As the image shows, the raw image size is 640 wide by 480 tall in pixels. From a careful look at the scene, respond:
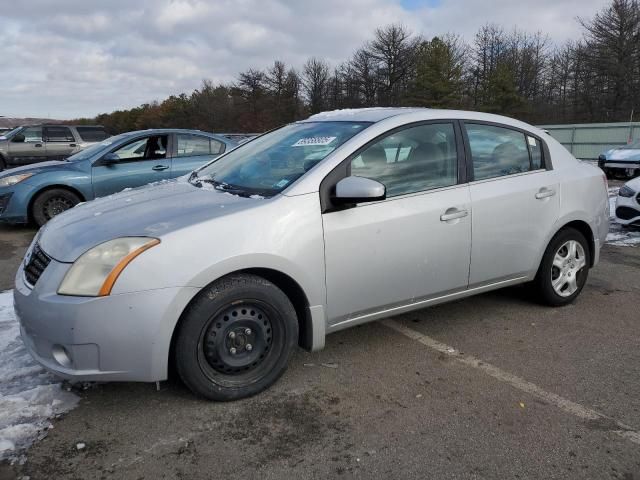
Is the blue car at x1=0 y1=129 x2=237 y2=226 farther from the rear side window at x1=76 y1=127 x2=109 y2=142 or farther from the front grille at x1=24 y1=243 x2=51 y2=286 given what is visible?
the rear side window at x1=76 y1=127 x2=109 y2=142

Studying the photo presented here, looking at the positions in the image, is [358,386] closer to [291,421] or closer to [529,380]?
[291,421]

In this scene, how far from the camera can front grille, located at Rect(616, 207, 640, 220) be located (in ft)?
24.2

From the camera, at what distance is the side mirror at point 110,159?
789cm

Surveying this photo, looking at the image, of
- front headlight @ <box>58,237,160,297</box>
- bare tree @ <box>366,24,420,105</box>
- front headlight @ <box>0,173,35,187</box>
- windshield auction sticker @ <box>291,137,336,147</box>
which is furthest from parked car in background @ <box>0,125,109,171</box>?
bare tree @ <box>366,24,420,105</box>

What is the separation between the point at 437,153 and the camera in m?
3.65

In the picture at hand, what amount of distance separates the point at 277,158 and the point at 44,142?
56.4ft

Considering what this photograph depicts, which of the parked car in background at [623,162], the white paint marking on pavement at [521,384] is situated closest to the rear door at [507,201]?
the white paint marking on pavement at [521,384]

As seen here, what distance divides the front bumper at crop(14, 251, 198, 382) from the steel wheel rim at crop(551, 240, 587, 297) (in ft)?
10.1

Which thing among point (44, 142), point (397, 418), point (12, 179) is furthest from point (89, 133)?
point (397, 418)

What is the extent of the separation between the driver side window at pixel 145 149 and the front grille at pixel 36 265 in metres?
5.32

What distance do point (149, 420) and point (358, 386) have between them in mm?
1187

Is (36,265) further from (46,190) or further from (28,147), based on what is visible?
(28,147)

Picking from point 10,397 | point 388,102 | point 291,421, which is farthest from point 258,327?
point 388,102

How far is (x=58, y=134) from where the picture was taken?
705 inches
